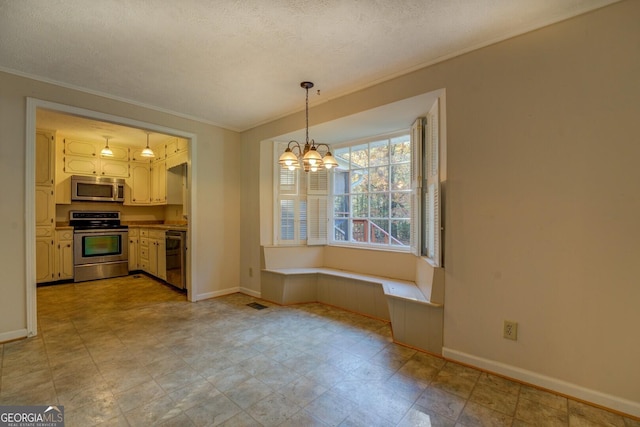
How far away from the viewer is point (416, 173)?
3049 mm

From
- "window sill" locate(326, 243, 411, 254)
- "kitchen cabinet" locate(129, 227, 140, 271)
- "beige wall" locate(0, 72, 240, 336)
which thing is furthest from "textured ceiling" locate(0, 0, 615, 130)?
"kitchen cabinet" locate(129, 227, 140, 271)

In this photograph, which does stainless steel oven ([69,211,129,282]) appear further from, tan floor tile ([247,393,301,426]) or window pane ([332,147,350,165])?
tan floor tile ([247,393,301,426])

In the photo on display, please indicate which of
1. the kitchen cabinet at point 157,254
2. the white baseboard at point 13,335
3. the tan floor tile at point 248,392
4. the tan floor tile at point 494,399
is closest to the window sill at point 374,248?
the tan floor tile at point 494,399

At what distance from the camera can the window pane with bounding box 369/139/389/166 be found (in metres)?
3.65

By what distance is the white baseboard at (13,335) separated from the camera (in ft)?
8.36

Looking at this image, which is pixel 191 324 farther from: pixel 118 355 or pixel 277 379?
pixel 277 379

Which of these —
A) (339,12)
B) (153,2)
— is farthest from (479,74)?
(153,2)

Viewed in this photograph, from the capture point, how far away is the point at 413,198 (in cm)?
321

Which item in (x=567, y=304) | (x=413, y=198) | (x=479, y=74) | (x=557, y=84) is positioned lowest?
(x=567, y=304)

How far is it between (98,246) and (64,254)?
501 mm

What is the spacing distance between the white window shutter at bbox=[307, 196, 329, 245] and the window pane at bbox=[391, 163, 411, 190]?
1064 millimetres

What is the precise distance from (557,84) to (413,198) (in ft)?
5.26

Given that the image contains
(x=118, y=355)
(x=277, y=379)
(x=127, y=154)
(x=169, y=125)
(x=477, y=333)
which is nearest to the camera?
(x=277, y=379)

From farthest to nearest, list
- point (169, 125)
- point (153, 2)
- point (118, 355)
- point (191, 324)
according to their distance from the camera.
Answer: point (169, 125), point (191, 324), point (118, 355), point (153, 2)
